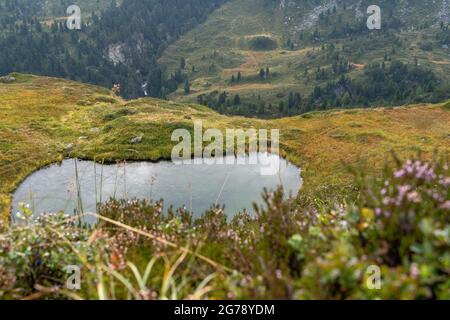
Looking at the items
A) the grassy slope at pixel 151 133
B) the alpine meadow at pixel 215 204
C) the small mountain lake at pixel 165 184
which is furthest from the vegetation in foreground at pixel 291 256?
the grassy slope at pixel 151 133

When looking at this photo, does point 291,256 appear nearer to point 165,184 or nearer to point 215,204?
point 215,204

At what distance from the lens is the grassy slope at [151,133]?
31.9 metres

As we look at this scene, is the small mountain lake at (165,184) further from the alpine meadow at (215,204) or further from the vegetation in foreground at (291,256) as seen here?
the vegetation in foreground at (291,256)

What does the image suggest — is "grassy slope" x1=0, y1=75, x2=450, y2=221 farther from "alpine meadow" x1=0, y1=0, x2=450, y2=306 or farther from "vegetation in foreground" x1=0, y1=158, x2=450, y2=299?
"vegetation in foreground" x1=0, y1=158, x2=450, y2=299

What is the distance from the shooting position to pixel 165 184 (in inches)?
1032

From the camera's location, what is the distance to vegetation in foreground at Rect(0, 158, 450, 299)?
155 inches

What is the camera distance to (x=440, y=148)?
121 ft

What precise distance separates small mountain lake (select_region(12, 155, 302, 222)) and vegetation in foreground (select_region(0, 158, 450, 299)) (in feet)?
50.9

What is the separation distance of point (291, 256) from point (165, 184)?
21.2 meters

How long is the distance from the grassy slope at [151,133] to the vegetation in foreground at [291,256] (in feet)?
59.6

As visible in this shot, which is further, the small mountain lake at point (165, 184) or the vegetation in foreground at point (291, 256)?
the small mountain lake at point (165, 184)

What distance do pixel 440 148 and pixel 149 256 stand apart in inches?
1405
